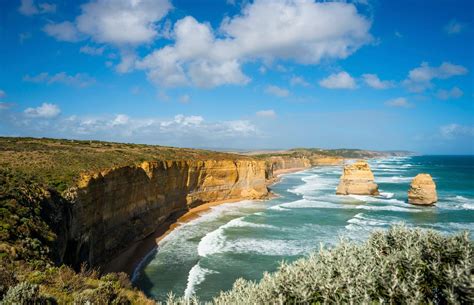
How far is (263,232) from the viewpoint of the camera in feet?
101

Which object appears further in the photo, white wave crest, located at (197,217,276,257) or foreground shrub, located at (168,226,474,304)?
white wave crest, located at (197,217,276,257)

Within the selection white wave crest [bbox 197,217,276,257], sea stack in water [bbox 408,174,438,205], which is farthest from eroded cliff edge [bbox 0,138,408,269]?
sea stack in water [bbox 408,174,438,205]

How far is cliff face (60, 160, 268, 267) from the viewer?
61.5 feet

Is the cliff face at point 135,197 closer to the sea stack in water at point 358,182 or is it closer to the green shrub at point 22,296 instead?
the green shrub at point 22,296

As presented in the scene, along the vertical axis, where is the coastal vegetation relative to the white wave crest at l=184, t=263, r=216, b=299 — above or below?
above

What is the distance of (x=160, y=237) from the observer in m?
28.9

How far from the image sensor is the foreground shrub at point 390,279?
5.46m

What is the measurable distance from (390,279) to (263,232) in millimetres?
25008

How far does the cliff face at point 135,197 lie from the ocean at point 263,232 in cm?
263

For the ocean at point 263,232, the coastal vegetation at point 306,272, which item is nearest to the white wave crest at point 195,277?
the ocean at point 263,232

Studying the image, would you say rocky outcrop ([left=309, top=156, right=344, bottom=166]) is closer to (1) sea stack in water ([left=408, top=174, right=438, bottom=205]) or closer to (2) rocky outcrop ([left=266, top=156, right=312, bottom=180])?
(2) rocky outcrop ([left=266, top=156, right=312, bottom=180])

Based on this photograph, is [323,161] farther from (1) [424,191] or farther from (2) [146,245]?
(2) [146,245]

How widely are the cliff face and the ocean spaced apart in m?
2.63

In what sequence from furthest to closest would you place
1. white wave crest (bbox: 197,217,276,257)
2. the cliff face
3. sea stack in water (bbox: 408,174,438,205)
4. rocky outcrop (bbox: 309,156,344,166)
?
rocky outcrop (bbox: 309,156,344,166) < sea stack in water (bbox: 408,174,438,205) < white wave crest (bbox: 197,217,276,257) < the cliff face
